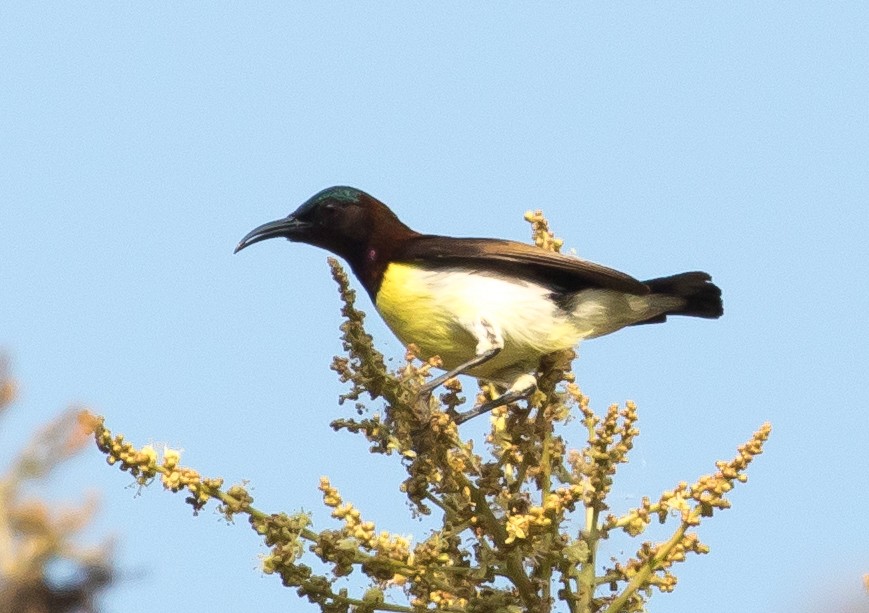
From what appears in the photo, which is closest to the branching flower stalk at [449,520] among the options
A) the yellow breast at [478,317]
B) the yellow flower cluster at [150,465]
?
the yellow flower cluster at [150,465]

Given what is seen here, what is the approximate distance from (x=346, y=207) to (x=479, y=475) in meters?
2.30

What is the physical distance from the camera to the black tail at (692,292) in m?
5.28

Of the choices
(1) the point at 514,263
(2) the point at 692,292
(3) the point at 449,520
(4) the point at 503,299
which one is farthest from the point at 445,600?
(2) the point at 692,292

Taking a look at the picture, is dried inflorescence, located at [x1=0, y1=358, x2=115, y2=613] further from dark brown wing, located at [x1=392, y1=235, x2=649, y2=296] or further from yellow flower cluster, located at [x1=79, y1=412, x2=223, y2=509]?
dark brown wing, located at [x1=392, y1=235, x2=649, y2=296]

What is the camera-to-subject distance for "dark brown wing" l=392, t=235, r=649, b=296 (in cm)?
492

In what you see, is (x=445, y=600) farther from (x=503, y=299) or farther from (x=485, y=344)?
(x=503, y=299)

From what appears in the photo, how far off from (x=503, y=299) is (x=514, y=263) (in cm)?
16

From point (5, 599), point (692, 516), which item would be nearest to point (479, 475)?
point (692, 516)

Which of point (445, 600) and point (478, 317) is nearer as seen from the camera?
point (445, 600)

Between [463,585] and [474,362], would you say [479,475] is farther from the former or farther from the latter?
[474,362]

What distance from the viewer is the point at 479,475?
12.1ft

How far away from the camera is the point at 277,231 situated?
5605 millimetres

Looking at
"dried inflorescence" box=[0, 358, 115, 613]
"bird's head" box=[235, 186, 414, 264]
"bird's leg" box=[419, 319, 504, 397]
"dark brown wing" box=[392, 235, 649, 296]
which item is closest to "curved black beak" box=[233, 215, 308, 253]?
"bird's head" box=[235, 186, 414, 264]

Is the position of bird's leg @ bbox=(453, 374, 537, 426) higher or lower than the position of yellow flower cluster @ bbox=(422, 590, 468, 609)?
higher
